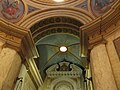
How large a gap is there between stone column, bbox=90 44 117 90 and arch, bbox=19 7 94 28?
2188mm

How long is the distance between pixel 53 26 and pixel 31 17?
110cm

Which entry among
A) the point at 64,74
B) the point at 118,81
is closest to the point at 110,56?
the point at 118,81

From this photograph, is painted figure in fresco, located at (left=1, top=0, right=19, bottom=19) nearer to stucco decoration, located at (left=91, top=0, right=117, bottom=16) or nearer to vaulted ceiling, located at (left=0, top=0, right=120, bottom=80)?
vaulted ceiling, located at (left=0, top=0, right=120, bottom=80)

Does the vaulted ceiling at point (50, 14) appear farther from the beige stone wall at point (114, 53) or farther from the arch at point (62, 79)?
A: the arch at point (62, 79)

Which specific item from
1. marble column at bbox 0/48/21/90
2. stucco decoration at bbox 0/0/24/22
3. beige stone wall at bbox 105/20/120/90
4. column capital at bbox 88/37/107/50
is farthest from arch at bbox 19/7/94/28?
beige stone wall at bbox 105/20/120/90

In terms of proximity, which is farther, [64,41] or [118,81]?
[64,41]

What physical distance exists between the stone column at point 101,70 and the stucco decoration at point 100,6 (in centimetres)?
169

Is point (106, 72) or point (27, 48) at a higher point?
point (27, 48)

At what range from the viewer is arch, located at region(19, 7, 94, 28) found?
7.80m

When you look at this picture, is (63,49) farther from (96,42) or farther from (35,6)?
(96,42)

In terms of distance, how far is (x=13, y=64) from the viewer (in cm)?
602

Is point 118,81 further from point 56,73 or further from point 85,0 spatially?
point 56,73

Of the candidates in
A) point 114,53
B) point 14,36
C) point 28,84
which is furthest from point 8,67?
point 28,84

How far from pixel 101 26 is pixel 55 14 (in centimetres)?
268
